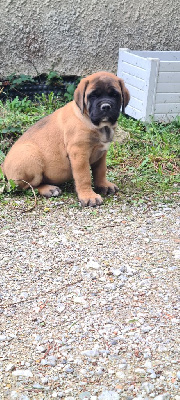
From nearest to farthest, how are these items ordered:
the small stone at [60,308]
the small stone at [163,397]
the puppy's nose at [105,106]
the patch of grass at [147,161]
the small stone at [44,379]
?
the small stone at [163,397]
the small stone at [44,379]
the small stone at [60,308]
the puppy's nose at [105,106]
the patch of grass at [147,161]

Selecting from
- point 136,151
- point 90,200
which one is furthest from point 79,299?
point 136,151

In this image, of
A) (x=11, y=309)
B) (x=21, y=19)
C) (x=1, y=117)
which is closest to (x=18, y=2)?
(x=21, y=19)

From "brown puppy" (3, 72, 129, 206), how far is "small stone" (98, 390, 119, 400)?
7.61 ft

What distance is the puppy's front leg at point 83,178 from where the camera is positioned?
4625 mm

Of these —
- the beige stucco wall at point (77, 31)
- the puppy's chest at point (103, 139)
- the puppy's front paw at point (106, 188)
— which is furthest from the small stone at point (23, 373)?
the beige stucco wall at point (77, 31)

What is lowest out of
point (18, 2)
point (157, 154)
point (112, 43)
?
point (157, 154)

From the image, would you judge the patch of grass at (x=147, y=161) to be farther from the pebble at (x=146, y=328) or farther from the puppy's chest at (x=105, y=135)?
the pebble at (x=146, y=328)

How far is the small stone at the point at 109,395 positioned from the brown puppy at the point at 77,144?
2.32 meters

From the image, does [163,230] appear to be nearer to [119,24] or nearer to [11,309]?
[11,309]

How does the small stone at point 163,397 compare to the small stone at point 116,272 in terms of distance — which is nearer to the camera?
the small stone at point 163,397

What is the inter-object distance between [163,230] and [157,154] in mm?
1733

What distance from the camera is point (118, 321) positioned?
10.3 ft

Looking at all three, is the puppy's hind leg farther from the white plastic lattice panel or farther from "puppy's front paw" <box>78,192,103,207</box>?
the white plastic lattice panel

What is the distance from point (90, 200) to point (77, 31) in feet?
11.3
